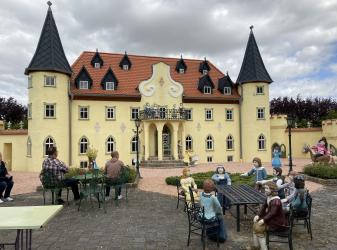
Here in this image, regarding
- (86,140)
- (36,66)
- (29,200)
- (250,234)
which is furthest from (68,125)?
(250,234)

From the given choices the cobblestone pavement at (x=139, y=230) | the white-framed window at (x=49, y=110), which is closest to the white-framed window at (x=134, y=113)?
the white-framed window at (x=49, y=110)

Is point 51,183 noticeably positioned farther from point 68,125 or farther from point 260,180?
point 68,125

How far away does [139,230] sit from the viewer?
23.4 feet

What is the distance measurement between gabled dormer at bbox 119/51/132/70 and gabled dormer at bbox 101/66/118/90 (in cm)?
280

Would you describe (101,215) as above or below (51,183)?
below

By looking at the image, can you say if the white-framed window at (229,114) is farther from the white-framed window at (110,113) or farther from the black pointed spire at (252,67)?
the white-framed window at (110,113)

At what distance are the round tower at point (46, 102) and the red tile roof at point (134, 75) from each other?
1891 millimetres

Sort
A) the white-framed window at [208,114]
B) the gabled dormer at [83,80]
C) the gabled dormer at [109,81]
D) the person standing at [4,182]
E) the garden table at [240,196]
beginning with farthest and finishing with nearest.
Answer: the white-framed window at [208,114] < the gabled dormer at [109,81] < the gabled dormer at [83,80] < the person standing at [4,182] < the garden table at [240,196]

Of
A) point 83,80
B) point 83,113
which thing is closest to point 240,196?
point 83,113

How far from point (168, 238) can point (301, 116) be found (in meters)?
44.1

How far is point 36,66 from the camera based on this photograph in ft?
75.9

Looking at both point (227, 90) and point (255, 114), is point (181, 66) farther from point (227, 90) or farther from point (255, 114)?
point (255, 114)

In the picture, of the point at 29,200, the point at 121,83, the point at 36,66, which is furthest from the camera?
the point at 121,83

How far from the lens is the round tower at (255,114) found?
28672 millimetres
